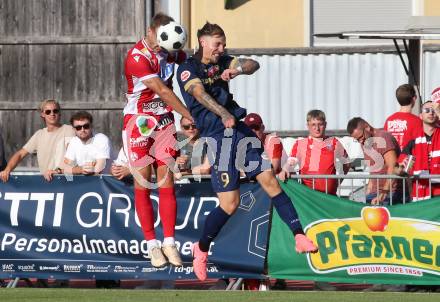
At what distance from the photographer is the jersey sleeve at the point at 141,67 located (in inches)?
499

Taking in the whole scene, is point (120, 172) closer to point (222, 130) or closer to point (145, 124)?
point (145, 124)

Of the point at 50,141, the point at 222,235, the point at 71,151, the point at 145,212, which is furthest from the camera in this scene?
the point at 50,141

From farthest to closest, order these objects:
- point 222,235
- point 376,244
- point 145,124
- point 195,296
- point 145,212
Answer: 1. point 222,235
2. point 376,244
3. point 195,296
4. point 145,212
5. point 145,124

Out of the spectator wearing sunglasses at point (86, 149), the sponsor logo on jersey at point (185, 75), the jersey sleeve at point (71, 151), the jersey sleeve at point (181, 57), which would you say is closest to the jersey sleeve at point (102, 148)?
the spectator wearing sunglasses at point (86, 149)

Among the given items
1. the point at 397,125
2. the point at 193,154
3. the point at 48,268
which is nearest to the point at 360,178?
the point at 397,125

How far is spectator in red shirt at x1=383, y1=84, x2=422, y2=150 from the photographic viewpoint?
1605 cm

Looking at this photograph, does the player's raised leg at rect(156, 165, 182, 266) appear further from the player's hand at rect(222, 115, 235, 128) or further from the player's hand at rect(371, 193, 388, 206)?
the player's hand at rect(371, 193, 388, 206)

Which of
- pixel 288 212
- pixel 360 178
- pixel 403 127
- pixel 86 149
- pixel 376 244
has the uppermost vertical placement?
pixel 403 127

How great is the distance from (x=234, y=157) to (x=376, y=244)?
2788 millimetres

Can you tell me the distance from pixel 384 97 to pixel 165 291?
28.7 ft

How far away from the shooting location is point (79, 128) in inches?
623

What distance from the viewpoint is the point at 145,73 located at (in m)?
12.7

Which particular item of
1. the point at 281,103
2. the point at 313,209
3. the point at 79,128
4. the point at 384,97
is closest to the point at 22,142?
the point at 281,103

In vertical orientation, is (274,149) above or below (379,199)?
above
